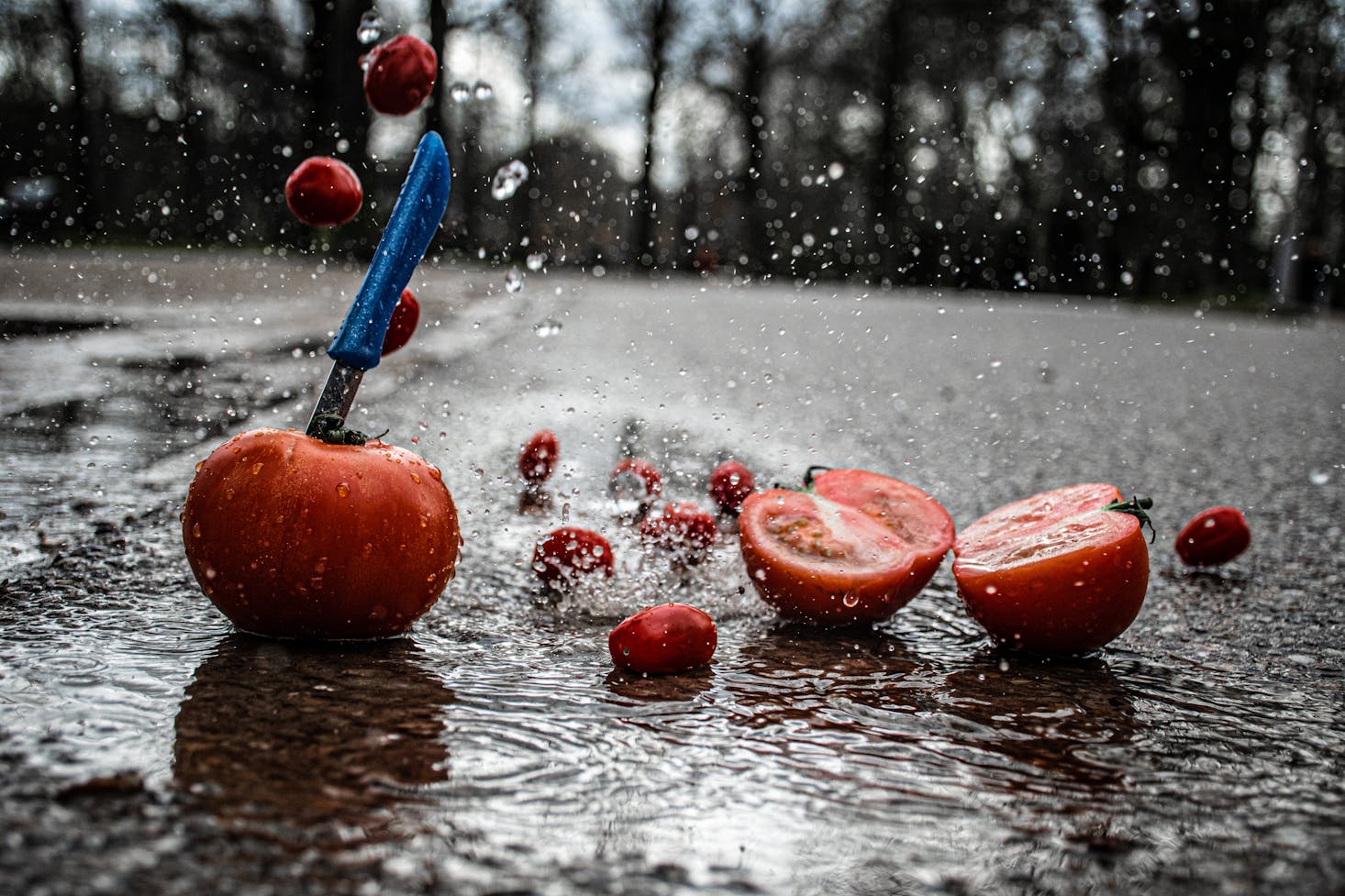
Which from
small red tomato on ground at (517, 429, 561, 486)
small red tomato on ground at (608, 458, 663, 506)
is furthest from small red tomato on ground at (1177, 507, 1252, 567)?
small red tomato on ground at (517, 429, 561, 486)

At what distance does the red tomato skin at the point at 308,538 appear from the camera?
1.95m

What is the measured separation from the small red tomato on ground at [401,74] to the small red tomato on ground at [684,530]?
1102mm

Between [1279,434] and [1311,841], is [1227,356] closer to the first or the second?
[1279,434]

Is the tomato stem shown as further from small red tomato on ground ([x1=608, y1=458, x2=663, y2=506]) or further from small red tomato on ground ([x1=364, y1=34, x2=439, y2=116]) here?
small red tomato on ground ([x1=364, y1=34, x2=439, y2=116])

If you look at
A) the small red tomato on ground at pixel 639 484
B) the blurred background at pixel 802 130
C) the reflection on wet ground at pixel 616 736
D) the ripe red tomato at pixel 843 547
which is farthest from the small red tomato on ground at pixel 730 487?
the blurred background at pixel 802 130

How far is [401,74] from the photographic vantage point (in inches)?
102

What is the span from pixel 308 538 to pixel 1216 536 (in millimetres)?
2170

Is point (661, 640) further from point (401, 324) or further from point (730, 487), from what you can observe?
point (730, 487)

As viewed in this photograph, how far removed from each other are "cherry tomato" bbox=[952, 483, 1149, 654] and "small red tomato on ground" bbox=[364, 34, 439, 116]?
5.06 ft

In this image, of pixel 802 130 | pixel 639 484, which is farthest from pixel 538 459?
pixel 802 130

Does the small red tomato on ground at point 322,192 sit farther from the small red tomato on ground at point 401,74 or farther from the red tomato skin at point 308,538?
the red tomato skin at point 308,538

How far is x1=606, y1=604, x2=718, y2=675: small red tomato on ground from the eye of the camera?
6.07 feet

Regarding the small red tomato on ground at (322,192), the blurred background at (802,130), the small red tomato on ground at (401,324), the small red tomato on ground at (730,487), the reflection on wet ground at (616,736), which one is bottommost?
the reflection on wet ground at (616,736)

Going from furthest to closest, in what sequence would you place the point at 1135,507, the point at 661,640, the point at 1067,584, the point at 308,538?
the point at 1135,507 → the point at 1067,584 → the point at 308,538 → the point at 661,640
